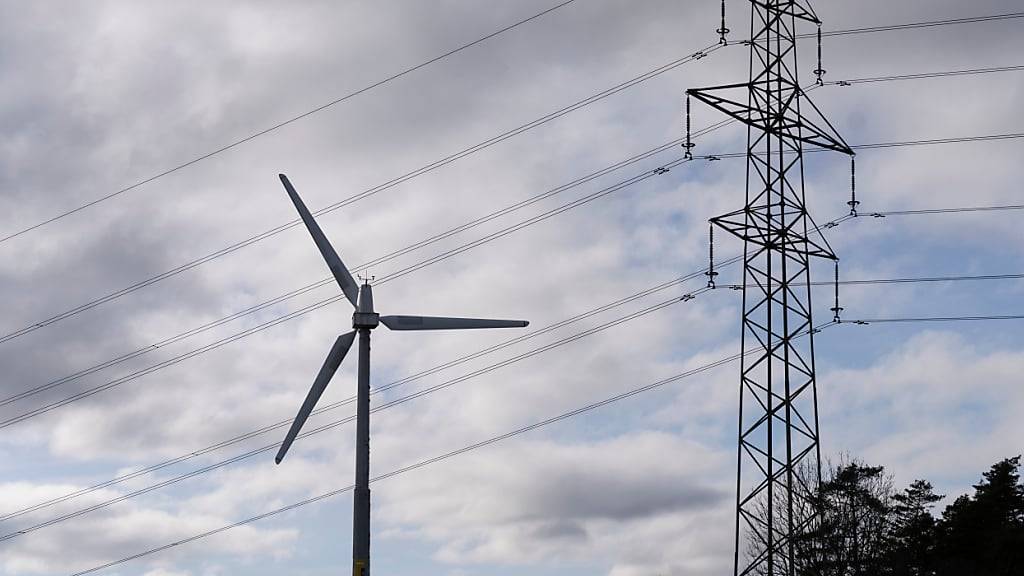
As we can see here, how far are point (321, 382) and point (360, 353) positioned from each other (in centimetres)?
342

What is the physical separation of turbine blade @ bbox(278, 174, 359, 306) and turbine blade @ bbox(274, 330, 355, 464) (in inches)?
74.6

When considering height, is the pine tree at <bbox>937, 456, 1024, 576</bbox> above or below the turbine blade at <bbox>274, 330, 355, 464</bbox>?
above

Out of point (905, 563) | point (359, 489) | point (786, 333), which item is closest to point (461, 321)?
point (359, 489)

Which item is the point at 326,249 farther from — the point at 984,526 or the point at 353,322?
the point at 984,526

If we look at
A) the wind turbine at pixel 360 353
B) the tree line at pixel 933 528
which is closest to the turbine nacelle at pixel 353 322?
the wind turbine at pixel 360 353

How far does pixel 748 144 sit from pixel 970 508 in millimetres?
61395

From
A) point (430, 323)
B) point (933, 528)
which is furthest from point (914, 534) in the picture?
point (430, 323)

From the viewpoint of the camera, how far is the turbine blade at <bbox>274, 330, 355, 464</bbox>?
49375 millimetres

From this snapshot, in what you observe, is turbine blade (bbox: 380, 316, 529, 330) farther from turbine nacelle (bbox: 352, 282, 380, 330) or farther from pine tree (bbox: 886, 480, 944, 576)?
pine tree (bbox: 886, 480, 944, 576)

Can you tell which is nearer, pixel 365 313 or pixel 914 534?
pixel 365 313

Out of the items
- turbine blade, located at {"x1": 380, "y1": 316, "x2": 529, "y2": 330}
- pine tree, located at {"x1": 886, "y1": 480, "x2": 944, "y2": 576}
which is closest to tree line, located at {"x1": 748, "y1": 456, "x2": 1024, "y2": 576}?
pine tree, located at {"x1": 886, "y1": 480, "x2": 944, "y2": 576}

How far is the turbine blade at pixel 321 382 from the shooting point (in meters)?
49.4

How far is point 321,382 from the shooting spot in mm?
50469

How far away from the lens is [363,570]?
137ft
